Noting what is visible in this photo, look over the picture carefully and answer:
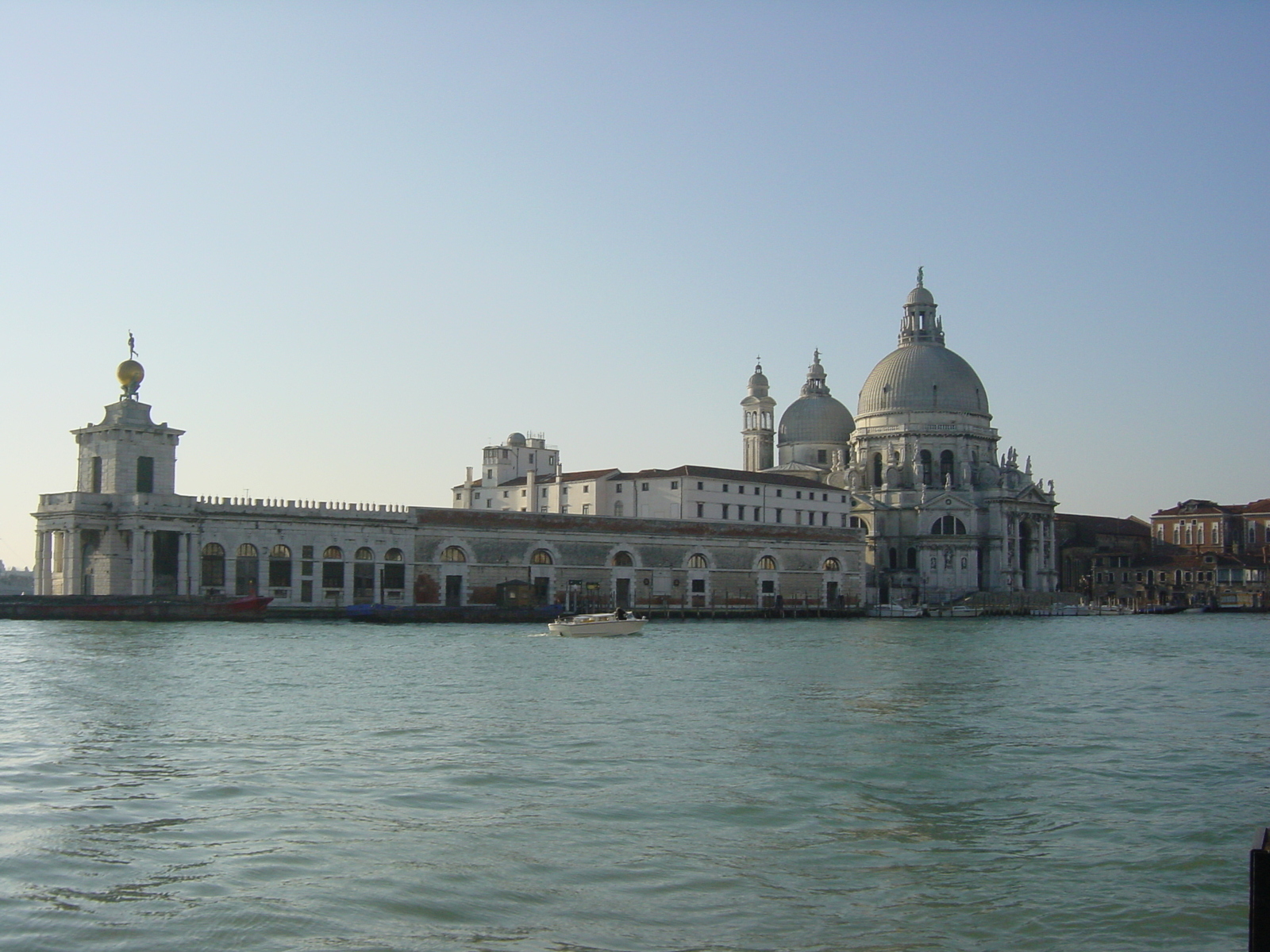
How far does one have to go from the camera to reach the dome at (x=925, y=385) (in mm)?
88000

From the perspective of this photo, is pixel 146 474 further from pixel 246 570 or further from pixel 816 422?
pixel 816 422

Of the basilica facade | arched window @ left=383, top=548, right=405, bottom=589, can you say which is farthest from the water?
the basilica facade

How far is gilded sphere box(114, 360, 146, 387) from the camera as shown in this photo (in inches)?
2183

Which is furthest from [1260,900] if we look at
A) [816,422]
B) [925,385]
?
[816,422]

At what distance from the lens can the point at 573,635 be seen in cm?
4634

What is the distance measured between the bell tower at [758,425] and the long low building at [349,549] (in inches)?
950

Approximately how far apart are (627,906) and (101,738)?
1047 centimetres

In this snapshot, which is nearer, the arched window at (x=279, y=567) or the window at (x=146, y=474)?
the window at (x=146, y=474)

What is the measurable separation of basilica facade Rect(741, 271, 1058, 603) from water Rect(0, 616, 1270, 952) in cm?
5743

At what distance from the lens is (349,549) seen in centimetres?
5797

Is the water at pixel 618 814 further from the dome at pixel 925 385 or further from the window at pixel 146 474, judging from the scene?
the dome at pixel 925 385

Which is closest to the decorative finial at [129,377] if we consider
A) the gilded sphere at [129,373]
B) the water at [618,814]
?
the gilded sphere at [129,373]

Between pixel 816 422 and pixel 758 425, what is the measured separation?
3950mm

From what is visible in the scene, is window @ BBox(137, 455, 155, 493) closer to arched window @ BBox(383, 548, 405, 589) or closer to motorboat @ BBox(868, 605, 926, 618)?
arched window @ BBox(383, 548, 405, 589)
